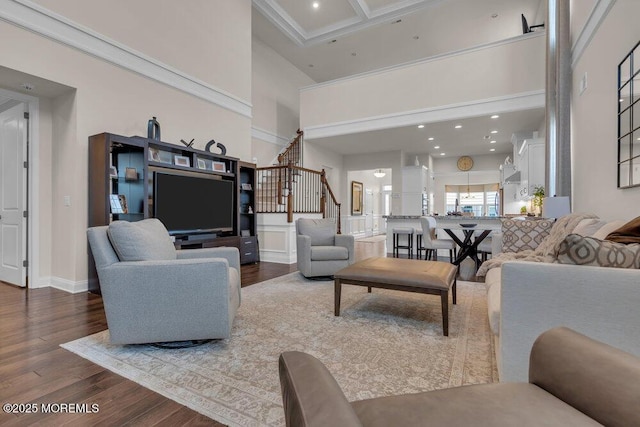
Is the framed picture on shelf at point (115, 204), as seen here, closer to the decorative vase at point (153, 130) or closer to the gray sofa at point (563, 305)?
the decorative vase at point (153, 130)

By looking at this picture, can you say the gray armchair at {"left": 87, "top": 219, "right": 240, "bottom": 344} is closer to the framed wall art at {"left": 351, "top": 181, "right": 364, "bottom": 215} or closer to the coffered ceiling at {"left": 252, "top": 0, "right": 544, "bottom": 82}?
the coffered ceiling at {"left": 252, "top": 0, "right": 544, "bottom": 82}

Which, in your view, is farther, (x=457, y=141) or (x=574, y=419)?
(x=457, y=141)

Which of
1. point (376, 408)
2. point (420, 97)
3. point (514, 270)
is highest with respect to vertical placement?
point (420, 97)

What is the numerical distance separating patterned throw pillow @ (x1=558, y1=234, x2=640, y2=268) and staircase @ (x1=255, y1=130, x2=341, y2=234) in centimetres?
490

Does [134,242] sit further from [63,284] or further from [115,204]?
[63,284]

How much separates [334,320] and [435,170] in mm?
9814

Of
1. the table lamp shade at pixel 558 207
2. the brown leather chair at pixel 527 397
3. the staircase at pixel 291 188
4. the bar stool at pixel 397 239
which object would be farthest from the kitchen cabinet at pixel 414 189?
the brown leather chair at pixel 527 397

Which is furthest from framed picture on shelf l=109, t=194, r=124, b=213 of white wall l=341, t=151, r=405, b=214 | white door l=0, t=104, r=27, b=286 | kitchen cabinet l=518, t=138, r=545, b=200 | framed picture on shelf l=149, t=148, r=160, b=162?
white wall l=341, t=151, r=405, b=214

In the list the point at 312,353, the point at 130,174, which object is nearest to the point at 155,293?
the point at 312,353

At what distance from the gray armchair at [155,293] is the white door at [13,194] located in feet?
9.32

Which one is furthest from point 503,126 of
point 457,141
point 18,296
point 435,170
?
point 18,296

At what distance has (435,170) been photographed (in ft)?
37.0

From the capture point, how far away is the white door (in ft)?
12.6

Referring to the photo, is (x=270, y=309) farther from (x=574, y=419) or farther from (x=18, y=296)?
(x=18, y=296)
